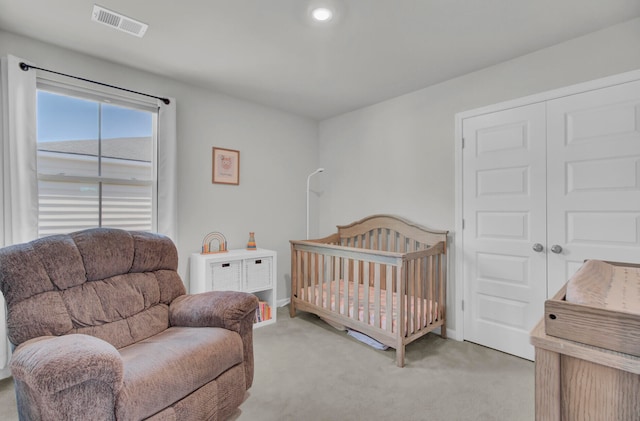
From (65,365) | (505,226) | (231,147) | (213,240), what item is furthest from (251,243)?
(505,226)

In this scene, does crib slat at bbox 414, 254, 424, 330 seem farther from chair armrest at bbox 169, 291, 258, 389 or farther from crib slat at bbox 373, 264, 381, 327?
chair armrest at bbox 169, 291, 258, 389

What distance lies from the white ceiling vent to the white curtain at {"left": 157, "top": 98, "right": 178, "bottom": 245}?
2.42ft

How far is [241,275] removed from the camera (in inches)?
117

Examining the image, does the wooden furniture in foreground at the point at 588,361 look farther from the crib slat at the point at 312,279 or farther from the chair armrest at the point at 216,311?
the crib slat at the point at 312,279

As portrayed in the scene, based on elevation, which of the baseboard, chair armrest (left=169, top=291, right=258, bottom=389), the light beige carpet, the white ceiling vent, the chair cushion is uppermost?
the white ceiling vent

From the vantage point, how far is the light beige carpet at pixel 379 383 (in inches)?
68.5

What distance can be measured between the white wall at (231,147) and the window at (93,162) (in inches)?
8.8

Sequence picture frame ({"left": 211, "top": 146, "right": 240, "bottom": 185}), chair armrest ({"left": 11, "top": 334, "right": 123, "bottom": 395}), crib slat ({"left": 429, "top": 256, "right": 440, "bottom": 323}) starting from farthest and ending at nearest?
picture frame ({"left": 211, "top": 146, "right": 240, "bottom": 185})
crib slat ({"left": 429, "top": 256, "right": 440, "bottom": 323})
chair armrest ({"left": 11, "top": 334, "right": 123, "bottom": 395})

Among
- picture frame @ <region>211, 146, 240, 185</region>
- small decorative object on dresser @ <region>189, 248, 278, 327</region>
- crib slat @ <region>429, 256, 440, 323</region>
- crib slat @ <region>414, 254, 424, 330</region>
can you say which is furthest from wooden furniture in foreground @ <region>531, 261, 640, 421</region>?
picture frame @ <region>211, 146, 240, 185</region>

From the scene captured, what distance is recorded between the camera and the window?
2.27 m

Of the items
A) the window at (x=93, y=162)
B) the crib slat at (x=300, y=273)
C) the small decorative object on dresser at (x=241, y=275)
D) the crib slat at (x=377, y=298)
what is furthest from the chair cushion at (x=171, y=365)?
the crib slat at (x=300, y=273)

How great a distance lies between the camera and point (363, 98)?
326 centimetres

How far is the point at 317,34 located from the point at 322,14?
23 centimetres

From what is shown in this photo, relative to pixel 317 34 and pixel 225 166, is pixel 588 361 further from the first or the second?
pixel 225 166
